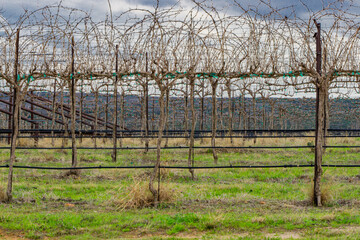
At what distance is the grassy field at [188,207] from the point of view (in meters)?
6.46

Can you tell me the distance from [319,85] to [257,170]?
5.30m

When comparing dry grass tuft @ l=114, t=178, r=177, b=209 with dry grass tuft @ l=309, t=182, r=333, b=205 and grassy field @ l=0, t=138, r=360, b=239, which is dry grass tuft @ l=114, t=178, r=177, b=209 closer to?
grassy field @ l=0, t=138, r=360, b=239

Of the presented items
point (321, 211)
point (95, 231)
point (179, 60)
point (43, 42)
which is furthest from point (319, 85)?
point (43, 42)

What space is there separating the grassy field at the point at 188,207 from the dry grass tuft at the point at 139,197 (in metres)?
0.02

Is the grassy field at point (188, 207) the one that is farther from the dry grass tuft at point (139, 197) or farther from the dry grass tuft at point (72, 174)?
the dry grass tuft at point (72, 174)

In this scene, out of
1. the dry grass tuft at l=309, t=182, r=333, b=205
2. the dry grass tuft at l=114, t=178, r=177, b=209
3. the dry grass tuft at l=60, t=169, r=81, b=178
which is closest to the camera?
the dry grass tuft at l=114, t=178, r=177, b=209

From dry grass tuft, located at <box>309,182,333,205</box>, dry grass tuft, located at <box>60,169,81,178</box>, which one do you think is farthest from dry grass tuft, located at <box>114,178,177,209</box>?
dry grass tuft, located at <box>60,169,81,178</box>

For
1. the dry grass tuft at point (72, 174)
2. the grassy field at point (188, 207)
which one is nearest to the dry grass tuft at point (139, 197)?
the grassy field at point (188, 207)

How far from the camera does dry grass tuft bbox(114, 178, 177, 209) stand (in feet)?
26.2

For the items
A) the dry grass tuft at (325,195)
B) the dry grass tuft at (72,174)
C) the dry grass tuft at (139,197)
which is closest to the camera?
A: the dry grass tuft at (139,197)

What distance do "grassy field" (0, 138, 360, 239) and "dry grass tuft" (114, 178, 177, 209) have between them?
22 millimetres

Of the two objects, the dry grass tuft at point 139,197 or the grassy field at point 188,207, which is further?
the dry grass tuft at point 139,197

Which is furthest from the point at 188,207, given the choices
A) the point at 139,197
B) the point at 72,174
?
the point at 72,174

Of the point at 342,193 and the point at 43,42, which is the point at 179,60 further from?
the point at 342,193
